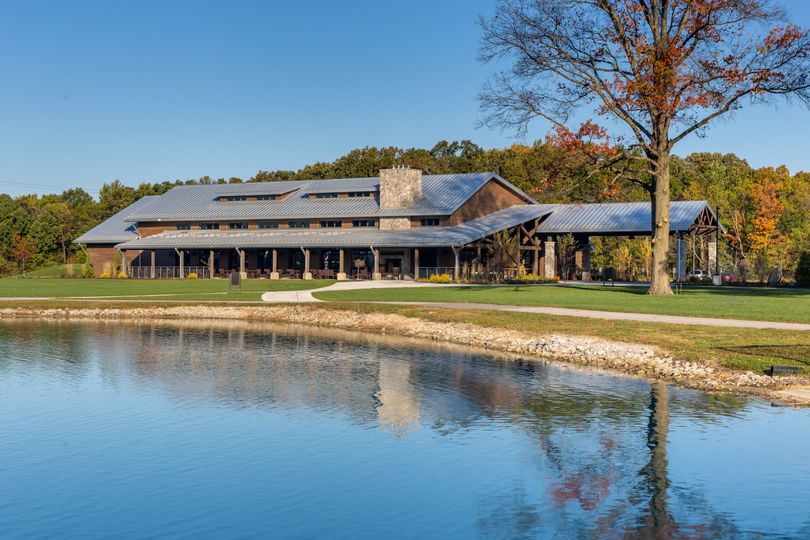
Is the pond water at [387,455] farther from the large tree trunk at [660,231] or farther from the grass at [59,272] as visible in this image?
the grass at [59,272]

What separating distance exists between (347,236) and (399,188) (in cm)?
661

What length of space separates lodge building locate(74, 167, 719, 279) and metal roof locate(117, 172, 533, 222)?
12cm

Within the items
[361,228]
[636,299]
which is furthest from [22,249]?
[636,299]

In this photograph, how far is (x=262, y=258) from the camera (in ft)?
237

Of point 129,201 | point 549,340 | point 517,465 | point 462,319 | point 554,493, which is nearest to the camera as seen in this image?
point 554,493

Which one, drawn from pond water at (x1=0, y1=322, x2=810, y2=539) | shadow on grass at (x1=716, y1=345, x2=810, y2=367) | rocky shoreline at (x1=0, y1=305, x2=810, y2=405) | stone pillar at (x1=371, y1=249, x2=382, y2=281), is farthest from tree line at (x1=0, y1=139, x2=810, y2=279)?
pond water at (x1=0, y1=322, x2=810, y2=539)

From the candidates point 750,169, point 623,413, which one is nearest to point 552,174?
point 623,413

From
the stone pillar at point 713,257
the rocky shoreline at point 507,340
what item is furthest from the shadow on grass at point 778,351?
the stone pillar at point 713,257

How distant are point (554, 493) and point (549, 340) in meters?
14.6

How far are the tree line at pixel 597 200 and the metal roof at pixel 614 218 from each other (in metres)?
1.82

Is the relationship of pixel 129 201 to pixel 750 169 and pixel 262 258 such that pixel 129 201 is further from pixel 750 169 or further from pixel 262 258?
pixel 750 169

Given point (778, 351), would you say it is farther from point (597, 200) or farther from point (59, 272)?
point (59, 272)

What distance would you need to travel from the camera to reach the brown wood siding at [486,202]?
6769 cm

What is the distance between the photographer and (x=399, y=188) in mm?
70375
